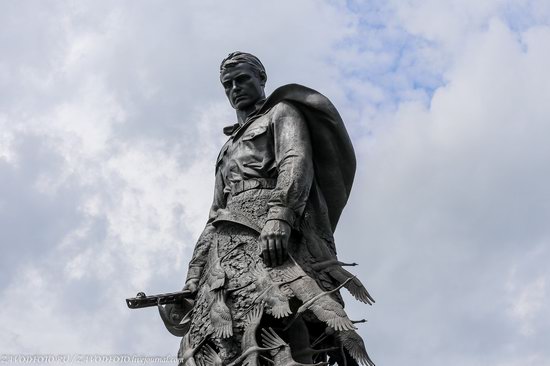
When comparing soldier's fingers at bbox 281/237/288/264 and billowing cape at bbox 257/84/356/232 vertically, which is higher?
billowing cape at bbox 257/84/356/232

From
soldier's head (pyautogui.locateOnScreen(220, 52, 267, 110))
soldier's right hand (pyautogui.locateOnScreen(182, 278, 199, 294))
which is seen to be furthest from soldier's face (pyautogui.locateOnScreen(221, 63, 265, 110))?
soldier's right hand (pyautogui.locateOnScreen(182, 278, 199, 294))

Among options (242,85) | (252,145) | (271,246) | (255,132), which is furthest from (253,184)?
(242,85)

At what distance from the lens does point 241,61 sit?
1198 cm

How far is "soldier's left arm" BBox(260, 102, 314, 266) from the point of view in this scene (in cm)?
1032

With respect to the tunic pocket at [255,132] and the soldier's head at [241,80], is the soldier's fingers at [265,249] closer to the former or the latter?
the tunic pocket at [255,132]

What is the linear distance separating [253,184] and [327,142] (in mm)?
1058

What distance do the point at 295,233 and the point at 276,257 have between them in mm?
497

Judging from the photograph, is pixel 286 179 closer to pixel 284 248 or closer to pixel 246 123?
pixel 284 248

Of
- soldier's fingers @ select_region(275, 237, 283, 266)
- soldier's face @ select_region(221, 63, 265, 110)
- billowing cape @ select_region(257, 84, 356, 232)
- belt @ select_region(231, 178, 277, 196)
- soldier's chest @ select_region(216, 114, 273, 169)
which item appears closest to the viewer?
soldier's fingers @ select_region(275, 237, 283, 266)

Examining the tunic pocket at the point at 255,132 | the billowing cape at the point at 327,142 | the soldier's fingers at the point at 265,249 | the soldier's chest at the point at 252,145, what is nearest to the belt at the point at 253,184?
the soldier's chest at the point at 252,145

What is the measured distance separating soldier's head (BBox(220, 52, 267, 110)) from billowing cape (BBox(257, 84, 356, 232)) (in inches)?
13.5

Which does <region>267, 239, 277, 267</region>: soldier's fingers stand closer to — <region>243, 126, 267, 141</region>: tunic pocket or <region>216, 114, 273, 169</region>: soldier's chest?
<region>216, 114, 273, 169</region>: soldier's chest

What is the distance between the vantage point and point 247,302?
1020 cm

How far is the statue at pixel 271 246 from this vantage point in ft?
32.9
